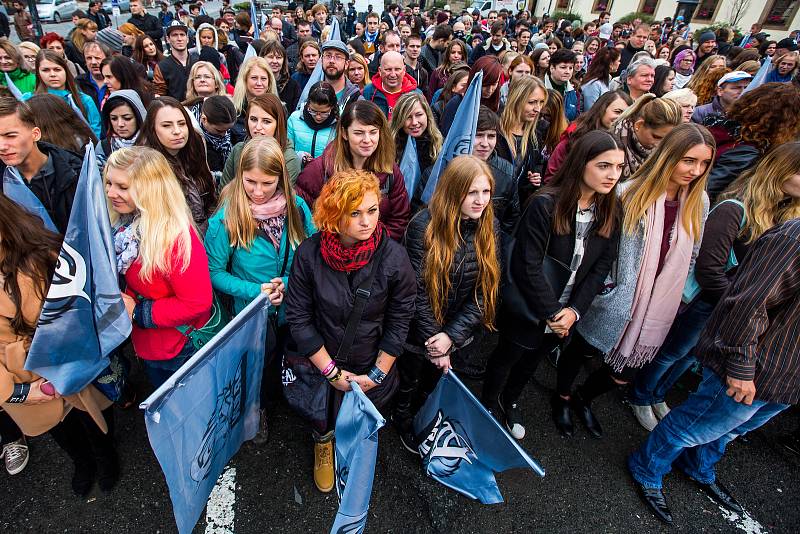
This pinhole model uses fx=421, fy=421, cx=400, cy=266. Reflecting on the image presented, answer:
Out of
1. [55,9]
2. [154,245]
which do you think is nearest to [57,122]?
[154,245]

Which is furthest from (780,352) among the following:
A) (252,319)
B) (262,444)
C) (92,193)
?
(92,193)

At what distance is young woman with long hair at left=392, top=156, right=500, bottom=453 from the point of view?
2.42 m

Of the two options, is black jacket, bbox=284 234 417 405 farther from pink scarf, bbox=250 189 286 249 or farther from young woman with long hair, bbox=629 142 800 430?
young woman with long hair, bbox=629 142 800 430

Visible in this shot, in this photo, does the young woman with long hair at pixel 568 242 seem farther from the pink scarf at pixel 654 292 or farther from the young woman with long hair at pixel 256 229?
the young woman with long hair at pixel 256 229

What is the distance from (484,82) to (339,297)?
11.6 ft

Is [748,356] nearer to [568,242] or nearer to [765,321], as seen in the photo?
[765,321]

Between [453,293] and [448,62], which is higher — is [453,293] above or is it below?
below

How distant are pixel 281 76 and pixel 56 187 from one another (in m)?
4.41

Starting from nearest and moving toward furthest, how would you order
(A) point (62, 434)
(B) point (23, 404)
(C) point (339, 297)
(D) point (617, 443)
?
(B) point (23, 404) → (C) point (339, 297) → (A) point (62, 434) → (D) point (617, 443)

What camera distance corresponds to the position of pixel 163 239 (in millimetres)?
2184

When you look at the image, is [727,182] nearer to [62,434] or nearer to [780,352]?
[780,352]

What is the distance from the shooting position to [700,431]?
2.49 m

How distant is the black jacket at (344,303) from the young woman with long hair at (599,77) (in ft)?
16.9

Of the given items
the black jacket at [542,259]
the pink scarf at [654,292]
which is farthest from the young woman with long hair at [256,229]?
the pink scarf at [654,292]
